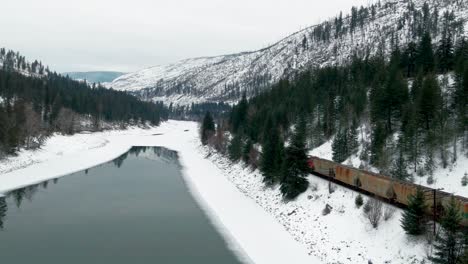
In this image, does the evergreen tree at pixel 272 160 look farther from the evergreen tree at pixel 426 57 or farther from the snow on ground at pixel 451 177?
the evergreen tree at pixel 426 57

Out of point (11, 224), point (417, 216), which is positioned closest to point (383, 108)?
point (417, 216)

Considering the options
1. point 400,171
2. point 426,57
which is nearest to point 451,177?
point 400,171

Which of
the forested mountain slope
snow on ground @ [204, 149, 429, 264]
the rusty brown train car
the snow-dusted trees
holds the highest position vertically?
the forested mountain slope

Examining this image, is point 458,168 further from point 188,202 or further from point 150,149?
point 150,149

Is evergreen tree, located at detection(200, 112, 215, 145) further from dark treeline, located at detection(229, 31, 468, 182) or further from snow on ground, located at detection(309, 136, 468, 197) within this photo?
snow on ground, located at detection(309, 136, 468, 197)

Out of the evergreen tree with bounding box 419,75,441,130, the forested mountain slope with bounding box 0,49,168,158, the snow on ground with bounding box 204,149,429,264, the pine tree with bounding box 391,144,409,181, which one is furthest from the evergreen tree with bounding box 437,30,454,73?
the forested mountain slope with bounding box 0,49,168,158

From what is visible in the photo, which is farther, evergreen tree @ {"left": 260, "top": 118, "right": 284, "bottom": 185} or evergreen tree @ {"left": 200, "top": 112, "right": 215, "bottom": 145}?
evergreen tree @ {"left": 200, "top": 112, "right": 215, "bottom": 145}

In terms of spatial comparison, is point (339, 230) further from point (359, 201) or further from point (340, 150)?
point (340, 150)
